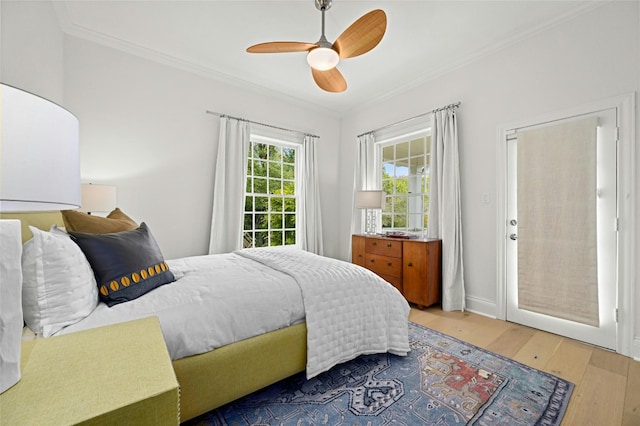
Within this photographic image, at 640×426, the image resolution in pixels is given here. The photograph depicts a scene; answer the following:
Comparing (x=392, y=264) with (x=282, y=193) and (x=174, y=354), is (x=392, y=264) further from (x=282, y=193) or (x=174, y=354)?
(x=174, y=354)

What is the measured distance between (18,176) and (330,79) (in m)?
2.37

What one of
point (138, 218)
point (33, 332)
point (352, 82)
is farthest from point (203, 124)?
point (33, 332)

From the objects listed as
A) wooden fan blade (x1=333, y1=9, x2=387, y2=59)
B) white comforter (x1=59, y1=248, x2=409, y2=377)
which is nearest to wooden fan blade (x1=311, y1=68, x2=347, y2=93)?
wooden fan blade (x1=333, y1=9, x2=387, y2=59)

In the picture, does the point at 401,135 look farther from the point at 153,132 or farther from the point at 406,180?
the point at 153,132

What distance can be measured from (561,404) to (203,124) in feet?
13.2

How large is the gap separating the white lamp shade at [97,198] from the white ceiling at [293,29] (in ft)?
5.13

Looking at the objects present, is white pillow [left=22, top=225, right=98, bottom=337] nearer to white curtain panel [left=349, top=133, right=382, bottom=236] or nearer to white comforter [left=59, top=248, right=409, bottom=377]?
white comforter [left=59, top=248, right=409, bottom=377]

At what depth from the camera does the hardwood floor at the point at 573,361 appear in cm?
148

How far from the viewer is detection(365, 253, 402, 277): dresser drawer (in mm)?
3252

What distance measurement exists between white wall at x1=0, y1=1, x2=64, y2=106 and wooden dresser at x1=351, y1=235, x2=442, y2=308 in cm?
342

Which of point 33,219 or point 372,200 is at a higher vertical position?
point 372,200

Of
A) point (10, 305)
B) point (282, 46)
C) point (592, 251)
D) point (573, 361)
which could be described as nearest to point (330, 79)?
point (282, 46)

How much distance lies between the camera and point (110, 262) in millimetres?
1382

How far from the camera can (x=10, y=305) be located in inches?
24.6
